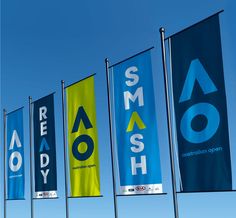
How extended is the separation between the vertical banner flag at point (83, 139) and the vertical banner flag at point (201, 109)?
4.02m

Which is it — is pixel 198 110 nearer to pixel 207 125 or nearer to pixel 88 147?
pixel 207 125

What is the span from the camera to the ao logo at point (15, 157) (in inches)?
810

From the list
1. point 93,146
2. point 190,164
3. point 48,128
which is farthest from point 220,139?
point 48,128

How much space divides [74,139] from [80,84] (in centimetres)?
183

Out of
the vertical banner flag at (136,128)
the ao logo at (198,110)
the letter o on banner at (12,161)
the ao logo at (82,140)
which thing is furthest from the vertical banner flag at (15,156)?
the ao logo at (198,110)

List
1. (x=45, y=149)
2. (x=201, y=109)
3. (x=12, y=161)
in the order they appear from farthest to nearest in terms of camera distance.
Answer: (x=12, y=161), (x=45, y=149), (x=201, y=109)

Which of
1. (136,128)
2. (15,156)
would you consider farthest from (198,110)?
(15,156)

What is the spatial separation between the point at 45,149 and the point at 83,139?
2.82m

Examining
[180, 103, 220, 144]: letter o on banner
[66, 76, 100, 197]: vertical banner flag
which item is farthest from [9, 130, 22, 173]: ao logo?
[180, 103, 220, 144]: letter o on banner

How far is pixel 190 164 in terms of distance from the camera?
12.3 m

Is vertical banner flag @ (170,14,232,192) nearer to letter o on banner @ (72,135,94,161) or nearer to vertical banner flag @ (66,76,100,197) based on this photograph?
vertical banner flag @ (66,76,100,197)

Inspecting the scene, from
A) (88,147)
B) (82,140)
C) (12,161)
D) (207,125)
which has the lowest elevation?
(207,125)

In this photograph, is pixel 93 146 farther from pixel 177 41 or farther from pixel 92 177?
pixel 177 41

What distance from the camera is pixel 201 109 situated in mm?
12188
